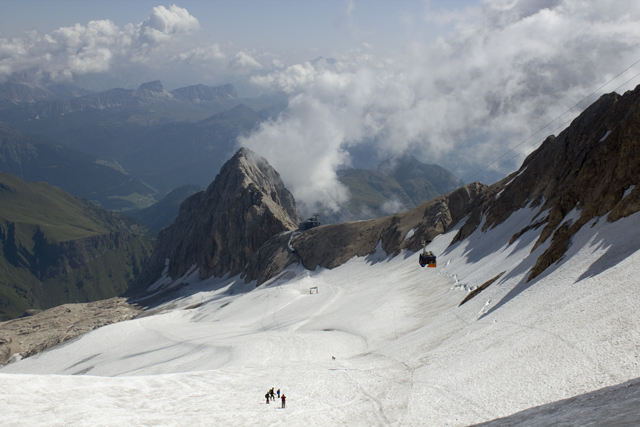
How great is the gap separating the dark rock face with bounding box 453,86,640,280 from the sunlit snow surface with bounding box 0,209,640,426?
263cm

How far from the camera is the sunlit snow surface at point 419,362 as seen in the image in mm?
30188

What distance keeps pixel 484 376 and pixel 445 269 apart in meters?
54.4

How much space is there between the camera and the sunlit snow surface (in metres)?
30.2

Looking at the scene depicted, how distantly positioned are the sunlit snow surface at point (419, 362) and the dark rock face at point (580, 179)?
2.63 metres

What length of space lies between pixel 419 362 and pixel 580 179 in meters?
40.5

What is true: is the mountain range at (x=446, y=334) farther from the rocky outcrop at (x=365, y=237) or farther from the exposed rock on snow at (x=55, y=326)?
the exposed rock on snow at (x=55, y=326)

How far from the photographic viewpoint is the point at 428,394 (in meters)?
34.5

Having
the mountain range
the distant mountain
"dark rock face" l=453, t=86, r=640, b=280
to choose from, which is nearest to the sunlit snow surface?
the mountain range

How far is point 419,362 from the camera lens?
43812 mm

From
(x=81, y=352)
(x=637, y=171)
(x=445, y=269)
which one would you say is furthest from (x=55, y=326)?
(x=637, y=171)

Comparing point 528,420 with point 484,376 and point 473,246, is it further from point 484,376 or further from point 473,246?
point 473,246

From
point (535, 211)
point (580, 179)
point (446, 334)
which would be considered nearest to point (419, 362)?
point (446, 334)

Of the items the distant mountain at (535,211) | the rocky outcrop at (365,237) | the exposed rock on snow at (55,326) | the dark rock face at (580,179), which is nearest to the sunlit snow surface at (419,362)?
the distant mountain at (535,211)

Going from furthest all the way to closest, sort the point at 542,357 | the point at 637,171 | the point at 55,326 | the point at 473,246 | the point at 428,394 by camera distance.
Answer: the point at 55,326 → the point at 473,246 → the point at 637,171 → the point at 428,394 → the point at 542,357
